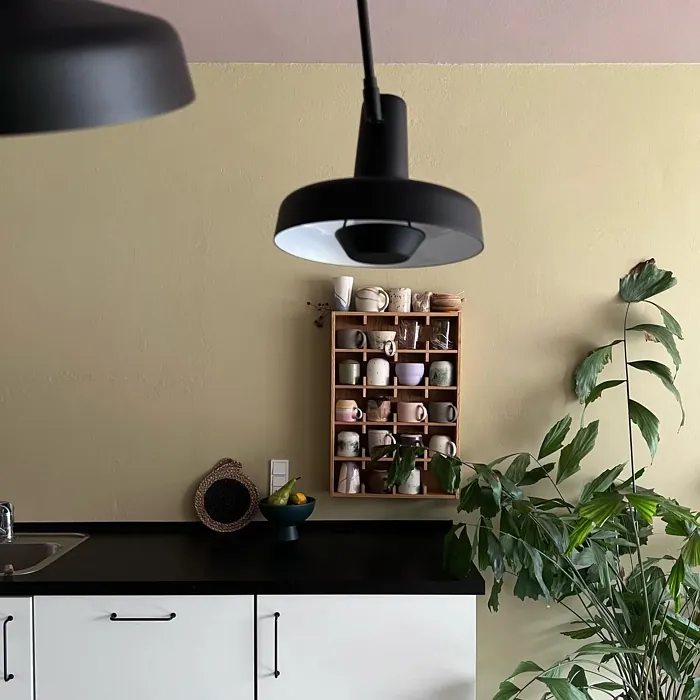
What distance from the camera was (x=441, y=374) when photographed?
2312mm

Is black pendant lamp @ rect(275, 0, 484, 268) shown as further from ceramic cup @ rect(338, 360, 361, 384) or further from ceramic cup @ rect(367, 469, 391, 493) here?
ceramic cup @ rect(367, 469, 391, 493)

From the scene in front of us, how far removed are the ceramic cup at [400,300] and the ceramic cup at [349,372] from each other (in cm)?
21

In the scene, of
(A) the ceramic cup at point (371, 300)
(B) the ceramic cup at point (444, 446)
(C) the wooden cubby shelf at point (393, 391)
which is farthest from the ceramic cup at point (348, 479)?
(A) the ceramic cup at point (371, 300)

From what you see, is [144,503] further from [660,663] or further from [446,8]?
[446,8]

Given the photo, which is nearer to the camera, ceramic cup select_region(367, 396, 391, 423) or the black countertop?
the black countertop

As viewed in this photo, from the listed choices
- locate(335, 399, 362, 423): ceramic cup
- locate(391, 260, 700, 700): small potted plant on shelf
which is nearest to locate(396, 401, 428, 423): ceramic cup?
locate(335, 399, 362, 423): ceramic cup

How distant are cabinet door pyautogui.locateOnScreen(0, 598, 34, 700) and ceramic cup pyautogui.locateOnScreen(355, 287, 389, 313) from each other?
120 centimetres

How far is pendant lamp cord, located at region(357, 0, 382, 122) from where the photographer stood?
78 centimetres

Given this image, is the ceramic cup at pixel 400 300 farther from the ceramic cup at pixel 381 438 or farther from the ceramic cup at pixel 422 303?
the ceramic cup at pixel 381 438

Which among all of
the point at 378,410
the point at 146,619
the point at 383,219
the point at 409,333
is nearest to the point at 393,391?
the point at 378,410

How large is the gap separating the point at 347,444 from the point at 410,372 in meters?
0.29

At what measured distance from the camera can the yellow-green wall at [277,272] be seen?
2.38m

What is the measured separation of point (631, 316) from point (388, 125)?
5.47ft

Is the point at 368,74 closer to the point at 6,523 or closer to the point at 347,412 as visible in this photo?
the point at 347,412
